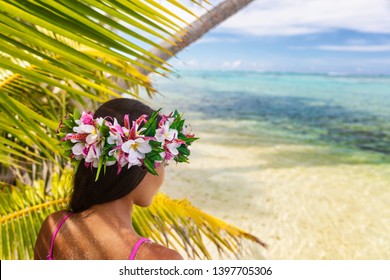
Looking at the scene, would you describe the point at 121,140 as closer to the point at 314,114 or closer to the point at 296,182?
the point at 296,182

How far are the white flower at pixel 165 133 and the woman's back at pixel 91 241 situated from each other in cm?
18

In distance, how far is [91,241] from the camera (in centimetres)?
93

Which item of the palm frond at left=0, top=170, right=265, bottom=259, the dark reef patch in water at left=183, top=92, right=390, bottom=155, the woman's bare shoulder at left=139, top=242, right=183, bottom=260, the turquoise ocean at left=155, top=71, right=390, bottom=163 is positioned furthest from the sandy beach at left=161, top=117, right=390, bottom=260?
the woman's bare shoulder at left=139, top=242, right=183, bottom=260

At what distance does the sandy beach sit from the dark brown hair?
15.3ft

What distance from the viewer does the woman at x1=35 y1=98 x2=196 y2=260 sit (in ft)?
3.07

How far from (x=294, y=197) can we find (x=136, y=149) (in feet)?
31.8

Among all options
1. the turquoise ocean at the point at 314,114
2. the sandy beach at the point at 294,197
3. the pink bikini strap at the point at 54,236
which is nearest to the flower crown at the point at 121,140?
the pink bikini strap at the point at 54,236

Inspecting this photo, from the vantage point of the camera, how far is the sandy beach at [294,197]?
8.15 m

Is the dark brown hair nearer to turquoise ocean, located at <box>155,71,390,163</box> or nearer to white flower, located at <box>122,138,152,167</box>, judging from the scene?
white flower, located at <box>122,138,152,167</box>

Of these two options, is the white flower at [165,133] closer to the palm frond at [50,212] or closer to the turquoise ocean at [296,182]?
the turquoise ocean at [296,182]

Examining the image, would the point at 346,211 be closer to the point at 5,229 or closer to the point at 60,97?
the point at 60,97

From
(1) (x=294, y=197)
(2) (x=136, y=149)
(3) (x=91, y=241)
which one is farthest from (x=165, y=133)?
(1) (x=294, y=197)

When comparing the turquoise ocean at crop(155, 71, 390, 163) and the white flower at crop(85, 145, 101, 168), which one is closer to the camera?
the white flower at crop(85, 145, 101, 168)
